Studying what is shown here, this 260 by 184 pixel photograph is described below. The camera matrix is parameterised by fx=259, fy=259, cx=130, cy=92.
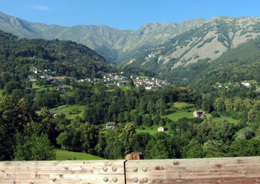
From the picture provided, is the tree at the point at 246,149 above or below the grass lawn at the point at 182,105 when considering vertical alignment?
above

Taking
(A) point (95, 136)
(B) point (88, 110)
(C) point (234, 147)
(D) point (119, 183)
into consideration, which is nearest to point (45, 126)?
(A) point (95, 136)

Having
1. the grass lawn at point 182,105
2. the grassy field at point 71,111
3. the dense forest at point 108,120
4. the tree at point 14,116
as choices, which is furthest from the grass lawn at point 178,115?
the tree at point 14,116

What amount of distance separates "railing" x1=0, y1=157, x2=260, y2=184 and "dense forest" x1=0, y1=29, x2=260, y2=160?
16069 mm

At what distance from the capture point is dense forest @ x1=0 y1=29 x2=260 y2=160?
33.2 meters

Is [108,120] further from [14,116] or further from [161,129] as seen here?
[14,116]

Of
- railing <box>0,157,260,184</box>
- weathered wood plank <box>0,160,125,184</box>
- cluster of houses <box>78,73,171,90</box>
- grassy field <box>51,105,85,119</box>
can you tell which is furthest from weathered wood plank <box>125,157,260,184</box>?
cluster of houses <box>78,73,171,90</box>

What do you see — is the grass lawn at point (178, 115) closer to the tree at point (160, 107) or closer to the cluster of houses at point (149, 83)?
the tree at point (160, 107)

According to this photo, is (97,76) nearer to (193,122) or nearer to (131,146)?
(193,122)

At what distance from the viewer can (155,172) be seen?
3.16 metres

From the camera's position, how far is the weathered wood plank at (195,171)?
312 centimetres

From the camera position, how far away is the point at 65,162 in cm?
330

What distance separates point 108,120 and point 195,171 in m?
77.4

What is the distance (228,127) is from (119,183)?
58.0 metres

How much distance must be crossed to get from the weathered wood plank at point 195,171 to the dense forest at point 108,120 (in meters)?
16.5
